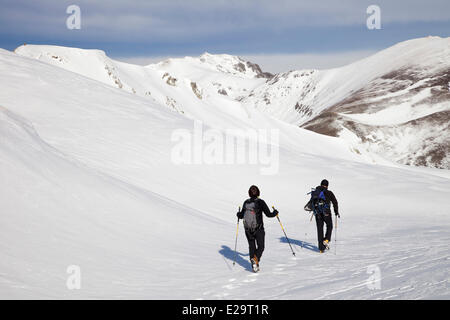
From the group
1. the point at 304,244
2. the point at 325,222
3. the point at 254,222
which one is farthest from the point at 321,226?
the point at 254,222

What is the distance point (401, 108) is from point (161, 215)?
117562mm

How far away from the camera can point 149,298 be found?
23.7 feet

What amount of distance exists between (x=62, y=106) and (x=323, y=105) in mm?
167686

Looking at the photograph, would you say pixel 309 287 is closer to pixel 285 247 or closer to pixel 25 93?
pixel 285 247

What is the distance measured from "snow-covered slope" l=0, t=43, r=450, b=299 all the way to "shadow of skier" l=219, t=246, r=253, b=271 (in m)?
0.09

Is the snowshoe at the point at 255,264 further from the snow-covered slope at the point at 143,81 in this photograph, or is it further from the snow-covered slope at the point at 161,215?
the snow-covered slope at the point at 143,81

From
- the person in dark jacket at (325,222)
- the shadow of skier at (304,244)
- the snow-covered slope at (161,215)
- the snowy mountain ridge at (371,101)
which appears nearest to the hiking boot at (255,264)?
the snow-covered slope at (161,215)

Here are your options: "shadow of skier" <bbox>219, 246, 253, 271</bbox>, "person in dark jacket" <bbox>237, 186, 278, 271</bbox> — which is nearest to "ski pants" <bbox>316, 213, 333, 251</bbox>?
"shadow of skier" <bbox>219, 246, 253, 271</bbox>

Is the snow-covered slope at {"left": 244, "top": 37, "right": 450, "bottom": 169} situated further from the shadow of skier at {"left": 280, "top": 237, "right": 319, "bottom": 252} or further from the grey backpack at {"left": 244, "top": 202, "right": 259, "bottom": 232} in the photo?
the grey backpack at {"left": 244, "top": 202, "right": 259, "bottom": 232}

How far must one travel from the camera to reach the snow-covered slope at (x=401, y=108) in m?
89.0

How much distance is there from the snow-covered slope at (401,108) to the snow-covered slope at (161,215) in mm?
54955

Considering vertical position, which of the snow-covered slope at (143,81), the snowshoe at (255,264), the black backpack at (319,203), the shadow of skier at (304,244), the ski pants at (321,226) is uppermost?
the snow-covered slope at (143,81)

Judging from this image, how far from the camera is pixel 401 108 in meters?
117

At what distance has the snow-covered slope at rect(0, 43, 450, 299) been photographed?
7.75 meters
